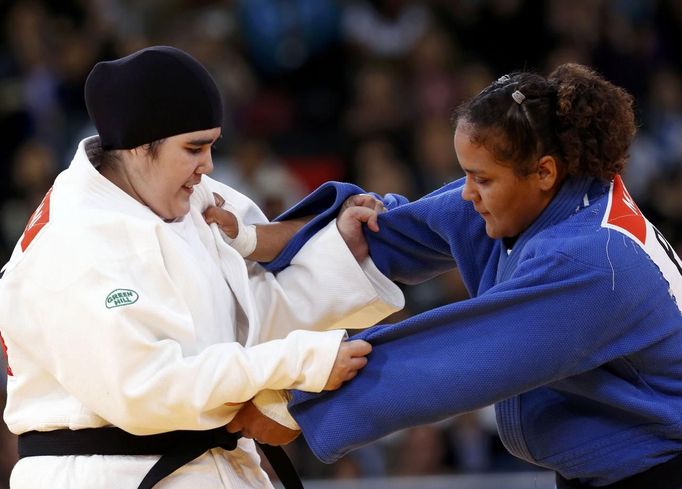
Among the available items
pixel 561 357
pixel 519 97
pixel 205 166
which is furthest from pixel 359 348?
pixel 519 97

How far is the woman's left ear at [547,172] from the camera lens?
2617 mm

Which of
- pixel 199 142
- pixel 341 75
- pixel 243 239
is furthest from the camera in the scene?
pixel 341 75

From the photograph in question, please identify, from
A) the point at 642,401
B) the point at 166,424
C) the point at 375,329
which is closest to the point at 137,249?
the point at 166,424

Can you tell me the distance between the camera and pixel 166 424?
2566 millimetres

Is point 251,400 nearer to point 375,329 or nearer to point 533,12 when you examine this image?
point 375,329

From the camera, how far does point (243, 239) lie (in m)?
3.06

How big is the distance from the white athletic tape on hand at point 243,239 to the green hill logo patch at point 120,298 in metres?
0.53

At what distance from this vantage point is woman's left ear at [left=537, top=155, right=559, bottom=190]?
2617 millimetres

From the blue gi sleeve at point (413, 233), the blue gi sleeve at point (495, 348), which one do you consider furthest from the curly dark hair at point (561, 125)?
the blue gi sleeve at point (413, 233)

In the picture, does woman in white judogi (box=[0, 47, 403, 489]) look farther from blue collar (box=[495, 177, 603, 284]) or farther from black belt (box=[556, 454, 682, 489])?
black belt (box=[556, 454, 682, 489])

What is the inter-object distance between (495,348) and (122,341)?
32.5 inches

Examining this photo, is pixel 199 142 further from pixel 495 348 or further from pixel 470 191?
pixel 495 348

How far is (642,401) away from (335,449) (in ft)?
2.32

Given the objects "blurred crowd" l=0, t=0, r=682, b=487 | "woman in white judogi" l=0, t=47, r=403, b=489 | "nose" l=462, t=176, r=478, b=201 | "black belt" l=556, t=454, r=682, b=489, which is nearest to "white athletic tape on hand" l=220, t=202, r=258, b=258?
"woman in white judogi" l=0, t=47, r=403, b=489
